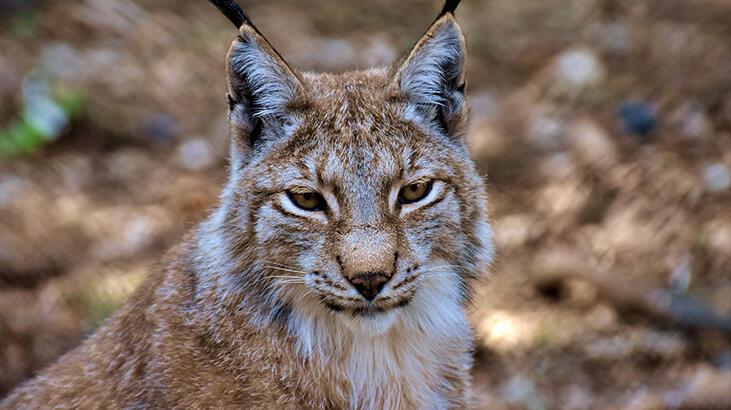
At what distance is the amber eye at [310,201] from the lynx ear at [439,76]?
580 millimetres

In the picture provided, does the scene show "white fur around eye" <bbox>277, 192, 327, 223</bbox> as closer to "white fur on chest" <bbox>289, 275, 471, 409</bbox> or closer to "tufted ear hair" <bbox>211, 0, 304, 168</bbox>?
"tufted ear hair" <bbox>211, 0, 304, 168</bbox>

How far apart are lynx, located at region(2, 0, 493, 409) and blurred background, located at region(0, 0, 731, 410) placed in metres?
1.27

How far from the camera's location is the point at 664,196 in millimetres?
6820

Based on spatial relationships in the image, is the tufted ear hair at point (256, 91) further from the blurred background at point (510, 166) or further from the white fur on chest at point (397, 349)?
the blurred background at point (510, 166)

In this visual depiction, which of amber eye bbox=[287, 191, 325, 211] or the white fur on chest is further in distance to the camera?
the white fur on chest

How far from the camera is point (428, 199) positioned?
3.78m

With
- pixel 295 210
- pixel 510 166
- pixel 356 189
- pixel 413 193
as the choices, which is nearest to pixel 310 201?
pixel 295 210

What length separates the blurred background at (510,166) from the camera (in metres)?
6.00

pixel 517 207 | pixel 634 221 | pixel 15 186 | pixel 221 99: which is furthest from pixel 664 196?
pixel 15 186

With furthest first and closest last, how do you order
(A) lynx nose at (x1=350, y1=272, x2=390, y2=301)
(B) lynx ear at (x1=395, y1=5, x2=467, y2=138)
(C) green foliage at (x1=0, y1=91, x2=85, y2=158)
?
1. (C) green foliage at (x1=0, y1=91, x2=85, y2=158)
2. (B) lynx ear at (x1=395, y1=5, x2=467, y2=138)
3. (A) lynx nose at (x1=350, y1=272, x2=390, y2=301)

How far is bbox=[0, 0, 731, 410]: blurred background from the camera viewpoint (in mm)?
5996

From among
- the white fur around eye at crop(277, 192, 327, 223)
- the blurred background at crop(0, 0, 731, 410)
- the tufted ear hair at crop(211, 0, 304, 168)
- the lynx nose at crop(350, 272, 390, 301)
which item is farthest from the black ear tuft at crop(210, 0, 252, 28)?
the blurred background at crop(0, 0, 731, 410)

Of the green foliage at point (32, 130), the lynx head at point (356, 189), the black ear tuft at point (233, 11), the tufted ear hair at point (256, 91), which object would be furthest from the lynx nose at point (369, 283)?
the green foliage at point (32, 130)

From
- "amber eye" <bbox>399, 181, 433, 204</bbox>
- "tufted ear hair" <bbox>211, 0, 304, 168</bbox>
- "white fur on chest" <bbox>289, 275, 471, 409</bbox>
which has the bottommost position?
"white fur on chest" <bbox>289, 275, 471, 409</bbox>
